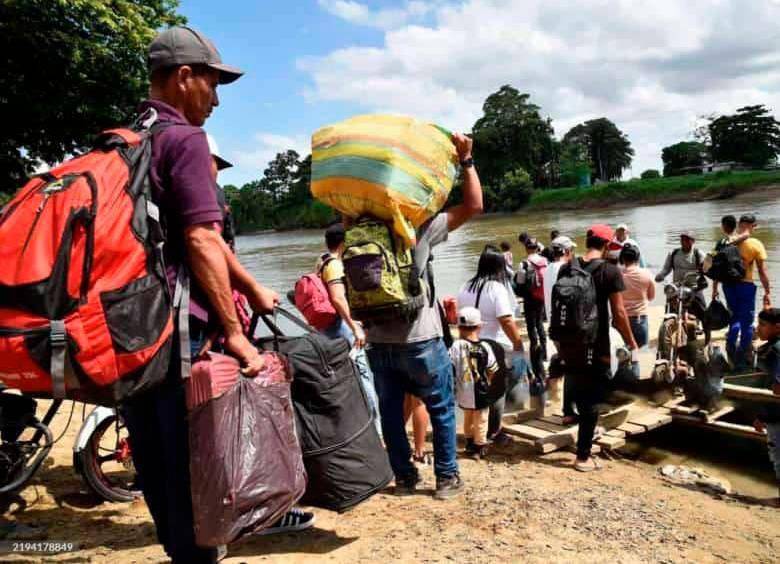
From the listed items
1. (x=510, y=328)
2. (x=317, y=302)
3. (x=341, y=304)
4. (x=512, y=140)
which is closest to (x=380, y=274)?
(x=341, y=304)

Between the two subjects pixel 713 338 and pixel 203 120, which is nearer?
pixel 203 120

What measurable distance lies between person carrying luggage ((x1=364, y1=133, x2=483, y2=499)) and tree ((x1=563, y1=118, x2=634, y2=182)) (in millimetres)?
104463

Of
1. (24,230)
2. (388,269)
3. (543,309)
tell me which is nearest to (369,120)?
(388,269)

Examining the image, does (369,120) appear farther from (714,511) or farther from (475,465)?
(714,511)

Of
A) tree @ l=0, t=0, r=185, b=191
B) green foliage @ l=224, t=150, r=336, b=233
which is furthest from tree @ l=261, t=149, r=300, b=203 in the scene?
tree @ l=0, t=0, r=185, b=191

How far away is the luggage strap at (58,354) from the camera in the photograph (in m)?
1.61

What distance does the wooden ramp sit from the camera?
5019 mm

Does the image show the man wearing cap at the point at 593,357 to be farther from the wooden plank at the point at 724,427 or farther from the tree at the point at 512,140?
the tree at the point at 512,140

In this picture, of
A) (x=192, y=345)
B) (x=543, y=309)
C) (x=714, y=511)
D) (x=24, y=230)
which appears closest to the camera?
(x=24, y=230)

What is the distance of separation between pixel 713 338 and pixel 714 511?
5.84 meters

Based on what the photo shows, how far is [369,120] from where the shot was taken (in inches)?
128

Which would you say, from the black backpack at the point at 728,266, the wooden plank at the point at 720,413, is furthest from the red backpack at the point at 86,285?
the black backpack at the point at 728,266

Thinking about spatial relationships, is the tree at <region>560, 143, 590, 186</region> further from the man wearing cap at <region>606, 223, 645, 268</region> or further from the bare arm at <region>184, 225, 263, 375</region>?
the bare arm at <region>184, 225, 263, 375</region>

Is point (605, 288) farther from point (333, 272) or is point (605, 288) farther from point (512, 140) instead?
point (512, 140)
